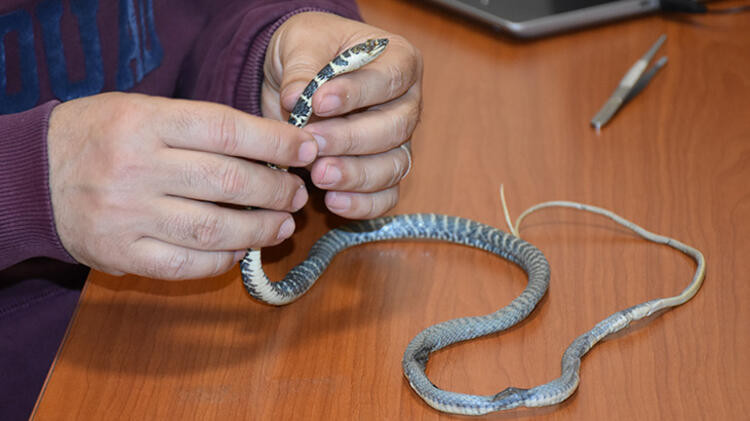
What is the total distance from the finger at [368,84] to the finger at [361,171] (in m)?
0.09

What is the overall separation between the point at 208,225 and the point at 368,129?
12.9 inches

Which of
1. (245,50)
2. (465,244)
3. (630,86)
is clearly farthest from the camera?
(630,86)

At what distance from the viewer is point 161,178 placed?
3.48 feet

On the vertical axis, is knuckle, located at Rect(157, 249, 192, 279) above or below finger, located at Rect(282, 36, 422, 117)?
below

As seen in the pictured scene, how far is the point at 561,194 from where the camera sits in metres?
1.50

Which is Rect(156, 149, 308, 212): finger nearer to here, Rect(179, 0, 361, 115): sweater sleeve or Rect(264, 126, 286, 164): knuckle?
Rect(264, 126, 286, 164): knuckle

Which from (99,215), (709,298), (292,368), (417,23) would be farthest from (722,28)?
(99,215)

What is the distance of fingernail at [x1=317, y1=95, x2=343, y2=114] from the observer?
3.87 ft

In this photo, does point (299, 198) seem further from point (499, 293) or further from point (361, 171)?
point (499, 293)

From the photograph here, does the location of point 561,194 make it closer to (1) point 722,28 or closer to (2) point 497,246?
(2) point 497,246

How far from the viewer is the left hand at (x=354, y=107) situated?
1.25 metres

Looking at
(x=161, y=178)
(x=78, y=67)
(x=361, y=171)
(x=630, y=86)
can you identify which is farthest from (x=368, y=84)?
(x=630, y=86)

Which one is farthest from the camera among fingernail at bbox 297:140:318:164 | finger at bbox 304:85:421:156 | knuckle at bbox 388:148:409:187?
knuckle at bbox 388:148:409:187

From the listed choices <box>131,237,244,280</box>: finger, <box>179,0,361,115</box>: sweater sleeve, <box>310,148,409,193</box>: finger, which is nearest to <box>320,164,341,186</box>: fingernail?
<box>310,148,409,193</box>: finger
